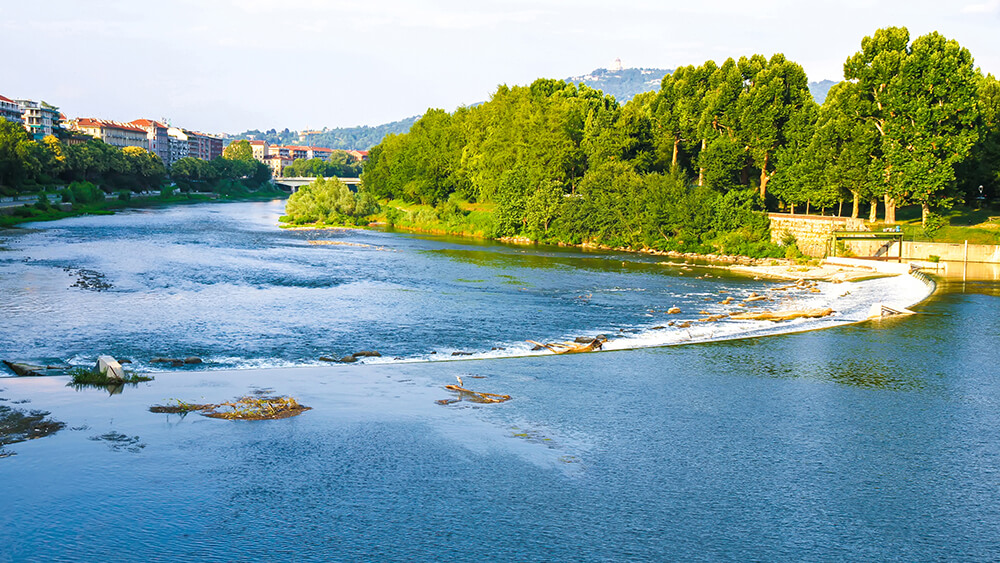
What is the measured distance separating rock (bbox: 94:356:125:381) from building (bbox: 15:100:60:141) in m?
171

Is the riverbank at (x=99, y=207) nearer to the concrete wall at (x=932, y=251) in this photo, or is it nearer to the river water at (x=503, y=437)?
the river water at (x=503, y=437)

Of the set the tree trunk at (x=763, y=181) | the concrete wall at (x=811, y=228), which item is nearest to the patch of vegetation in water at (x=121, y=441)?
the concrete wall at (x=811, y=228)

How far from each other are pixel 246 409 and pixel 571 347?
490 inches

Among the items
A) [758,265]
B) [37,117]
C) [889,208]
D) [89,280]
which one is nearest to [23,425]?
[89,280]

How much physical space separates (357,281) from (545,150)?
40.3 m

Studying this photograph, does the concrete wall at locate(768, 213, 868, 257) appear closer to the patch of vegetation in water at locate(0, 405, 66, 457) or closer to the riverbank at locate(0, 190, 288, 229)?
the patch of vegetation in water at locate(0, 405, 66, 457)

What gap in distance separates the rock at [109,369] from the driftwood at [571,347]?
44.2ft

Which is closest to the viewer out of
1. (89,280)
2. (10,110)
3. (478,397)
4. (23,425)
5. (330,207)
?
(23,425)

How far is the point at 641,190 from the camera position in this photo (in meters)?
72.1

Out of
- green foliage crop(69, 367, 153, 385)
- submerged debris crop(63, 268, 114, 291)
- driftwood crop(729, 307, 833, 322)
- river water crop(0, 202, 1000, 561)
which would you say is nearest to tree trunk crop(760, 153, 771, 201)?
river water crop(0, 202, 1000, 561)

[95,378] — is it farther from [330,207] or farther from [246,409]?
[330,207]

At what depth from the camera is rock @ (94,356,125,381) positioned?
20.7 meters

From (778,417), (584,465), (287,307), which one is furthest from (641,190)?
(584,465)

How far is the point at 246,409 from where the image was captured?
18641mm
